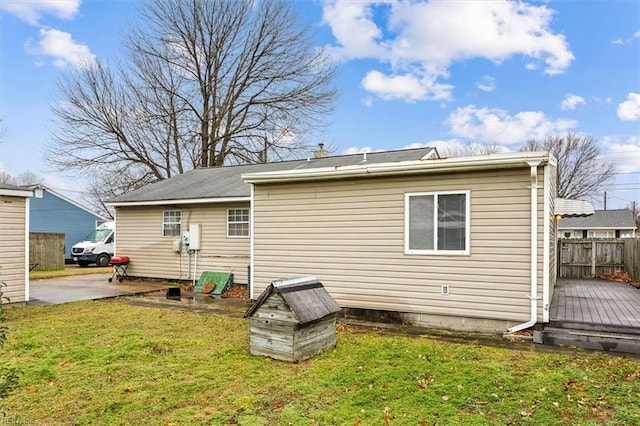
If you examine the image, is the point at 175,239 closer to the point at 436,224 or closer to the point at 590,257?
the point at 436,224

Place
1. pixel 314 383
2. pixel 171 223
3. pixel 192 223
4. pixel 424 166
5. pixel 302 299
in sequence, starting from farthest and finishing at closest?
pixel 171 223 < pixel 192 223 < pixel 424 166 < pixel 302 299 < pixel 314 383

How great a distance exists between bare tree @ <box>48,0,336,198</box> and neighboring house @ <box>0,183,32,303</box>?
14.3m

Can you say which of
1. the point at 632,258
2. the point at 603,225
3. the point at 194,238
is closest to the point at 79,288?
the point at 194,238

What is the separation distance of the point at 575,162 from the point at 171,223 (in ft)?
96.7

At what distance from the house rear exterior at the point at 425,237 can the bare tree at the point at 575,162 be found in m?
26.5

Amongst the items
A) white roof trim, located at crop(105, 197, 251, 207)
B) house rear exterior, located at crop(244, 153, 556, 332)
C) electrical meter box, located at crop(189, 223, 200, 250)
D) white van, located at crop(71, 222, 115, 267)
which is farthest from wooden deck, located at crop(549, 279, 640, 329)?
white van, located at crop(71, 222, 115, 267)

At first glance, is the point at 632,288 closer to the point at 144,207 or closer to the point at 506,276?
the point at 506,276

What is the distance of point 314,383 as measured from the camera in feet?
14.3

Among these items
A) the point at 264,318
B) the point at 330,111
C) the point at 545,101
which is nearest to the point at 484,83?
the point at 545,101

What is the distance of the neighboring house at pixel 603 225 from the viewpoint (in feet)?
97.9

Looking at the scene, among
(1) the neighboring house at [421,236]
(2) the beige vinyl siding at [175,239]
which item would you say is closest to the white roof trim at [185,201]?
(2) the beige vinyl siding at [175,239]

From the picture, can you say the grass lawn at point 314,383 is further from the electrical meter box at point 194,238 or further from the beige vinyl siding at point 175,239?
the electrical meter box at point 194,238

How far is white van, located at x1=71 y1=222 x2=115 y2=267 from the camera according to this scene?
1947 cm

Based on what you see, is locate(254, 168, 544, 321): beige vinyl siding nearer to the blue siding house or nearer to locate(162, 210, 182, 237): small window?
locate(162, 210, 182, 237): small window
